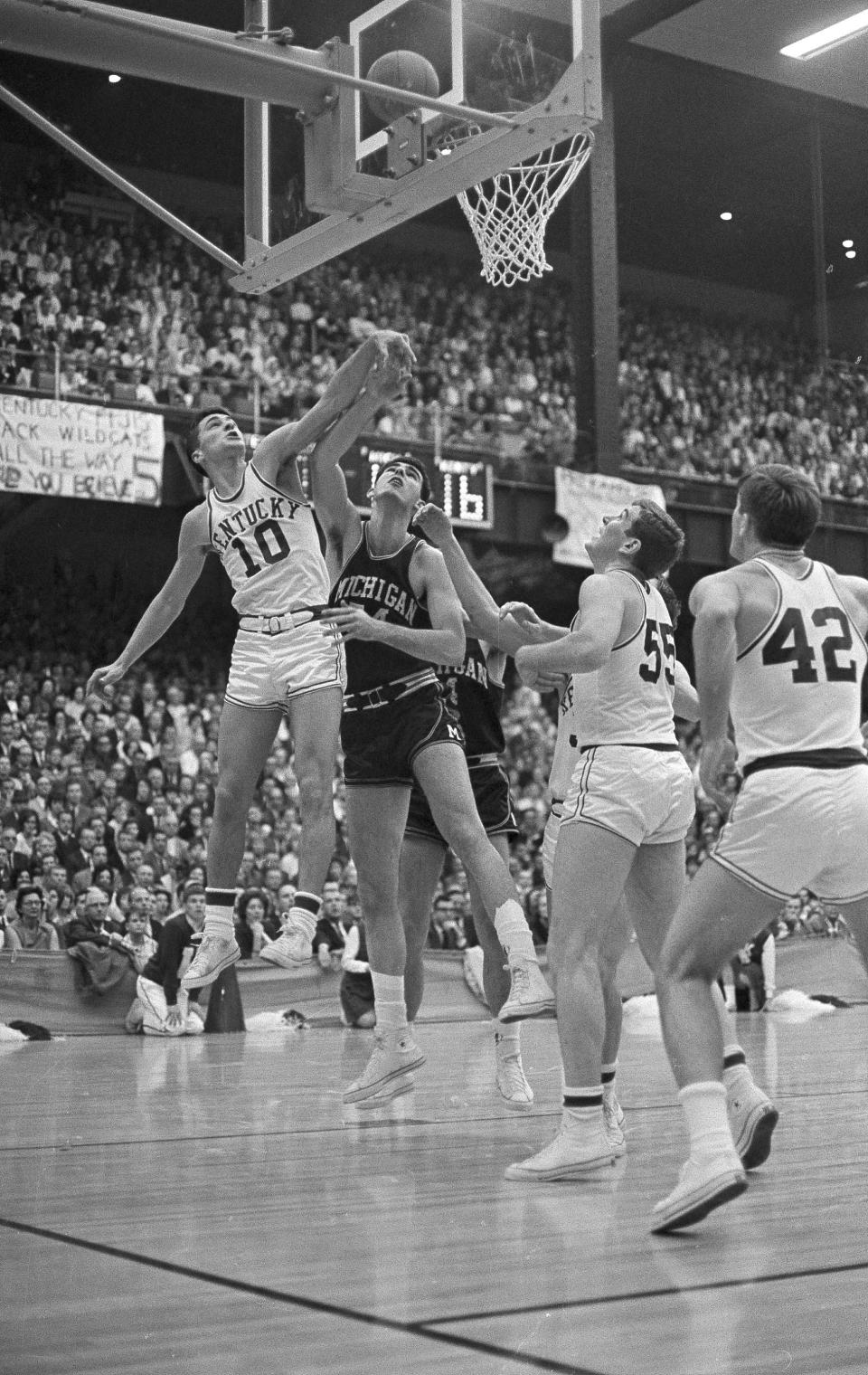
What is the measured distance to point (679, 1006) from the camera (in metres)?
3.95

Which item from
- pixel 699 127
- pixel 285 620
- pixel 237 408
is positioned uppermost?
pixel 699 127

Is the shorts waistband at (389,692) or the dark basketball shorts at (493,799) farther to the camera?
the dark basketball shorts at (493,799)

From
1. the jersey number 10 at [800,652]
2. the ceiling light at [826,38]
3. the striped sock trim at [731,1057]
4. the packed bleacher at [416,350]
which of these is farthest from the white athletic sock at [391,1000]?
the ceiling light at [826,38]

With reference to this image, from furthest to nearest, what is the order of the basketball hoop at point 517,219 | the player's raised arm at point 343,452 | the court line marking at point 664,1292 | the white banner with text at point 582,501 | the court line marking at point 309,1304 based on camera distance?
the white banner with text at point 582,501
the basketball hoop at point 517,219
the player's raised arm at point 343,452
the court line marking at point 664,1292
the court line marking at point 309,1304

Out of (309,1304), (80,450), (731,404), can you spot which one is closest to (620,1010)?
(309,1304)

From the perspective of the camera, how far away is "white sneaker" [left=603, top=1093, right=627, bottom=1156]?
5.21 m

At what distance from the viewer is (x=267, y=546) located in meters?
6.70

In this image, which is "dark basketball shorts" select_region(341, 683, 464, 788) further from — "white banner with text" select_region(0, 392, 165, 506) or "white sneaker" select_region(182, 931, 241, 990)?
"white banner with text" select_region(0, 392, 165, 506)

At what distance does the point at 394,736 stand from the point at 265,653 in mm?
986

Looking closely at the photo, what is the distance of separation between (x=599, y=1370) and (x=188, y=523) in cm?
483

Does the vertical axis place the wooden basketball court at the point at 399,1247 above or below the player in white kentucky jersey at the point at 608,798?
below

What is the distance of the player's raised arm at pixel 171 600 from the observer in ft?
22.5

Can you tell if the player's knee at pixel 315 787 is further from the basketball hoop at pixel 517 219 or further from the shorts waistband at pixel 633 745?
the basketball hoop at pixel 517 219

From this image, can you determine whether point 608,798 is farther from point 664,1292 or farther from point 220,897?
point 220,897
